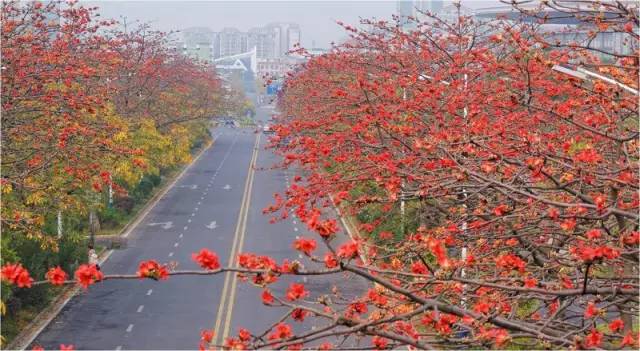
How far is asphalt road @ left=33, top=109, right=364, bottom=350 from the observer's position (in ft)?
79.2

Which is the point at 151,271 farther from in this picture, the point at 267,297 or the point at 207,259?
the point at 267,297

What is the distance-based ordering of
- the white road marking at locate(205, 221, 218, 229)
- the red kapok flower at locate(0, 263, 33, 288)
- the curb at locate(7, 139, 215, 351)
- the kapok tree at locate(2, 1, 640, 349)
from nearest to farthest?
the red kapok flower at locate(0, 263, 33, 288)
the kapok tree at locate(2, 1, 640, 349)
the curb at locate(7, 139, 215, 351)
the white road marking at locate(205, 221, 218, 229)

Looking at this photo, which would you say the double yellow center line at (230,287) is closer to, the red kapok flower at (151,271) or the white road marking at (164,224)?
the white road marking at (164,224)

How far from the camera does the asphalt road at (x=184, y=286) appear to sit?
24.1m

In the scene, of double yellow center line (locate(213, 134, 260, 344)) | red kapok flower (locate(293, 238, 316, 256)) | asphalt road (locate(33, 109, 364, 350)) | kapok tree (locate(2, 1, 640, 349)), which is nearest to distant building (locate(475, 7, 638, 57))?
kapok tree (locate(2, 1, 640, 349))

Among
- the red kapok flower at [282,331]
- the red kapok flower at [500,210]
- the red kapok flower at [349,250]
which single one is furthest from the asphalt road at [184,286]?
the red kapok flower at [349,250]

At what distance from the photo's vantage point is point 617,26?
35.1ft

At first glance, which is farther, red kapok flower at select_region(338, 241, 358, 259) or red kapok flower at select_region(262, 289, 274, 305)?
red kapok flower at select_region(262, 289, 274, 305)

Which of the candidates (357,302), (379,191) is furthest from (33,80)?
(357,302)

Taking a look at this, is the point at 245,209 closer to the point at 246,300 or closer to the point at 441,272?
the point at 246,300

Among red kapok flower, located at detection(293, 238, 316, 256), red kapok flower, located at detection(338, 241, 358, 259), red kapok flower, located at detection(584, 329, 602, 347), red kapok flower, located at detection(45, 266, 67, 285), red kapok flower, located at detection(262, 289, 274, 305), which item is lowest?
red kapok flower, located at detection(584, 329, 602, 347)

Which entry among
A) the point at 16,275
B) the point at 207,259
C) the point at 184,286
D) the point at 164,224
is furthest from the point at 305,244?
the point at 164,224

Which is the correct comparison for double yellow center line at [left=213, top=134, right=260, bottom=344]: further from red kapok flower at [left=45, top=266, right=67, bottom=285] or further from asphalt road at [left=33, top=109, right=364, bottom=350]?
red kapok flower at [left=45, top=266, right=67, bottom=285]

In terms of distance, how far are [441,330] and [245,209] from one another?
4130cm
